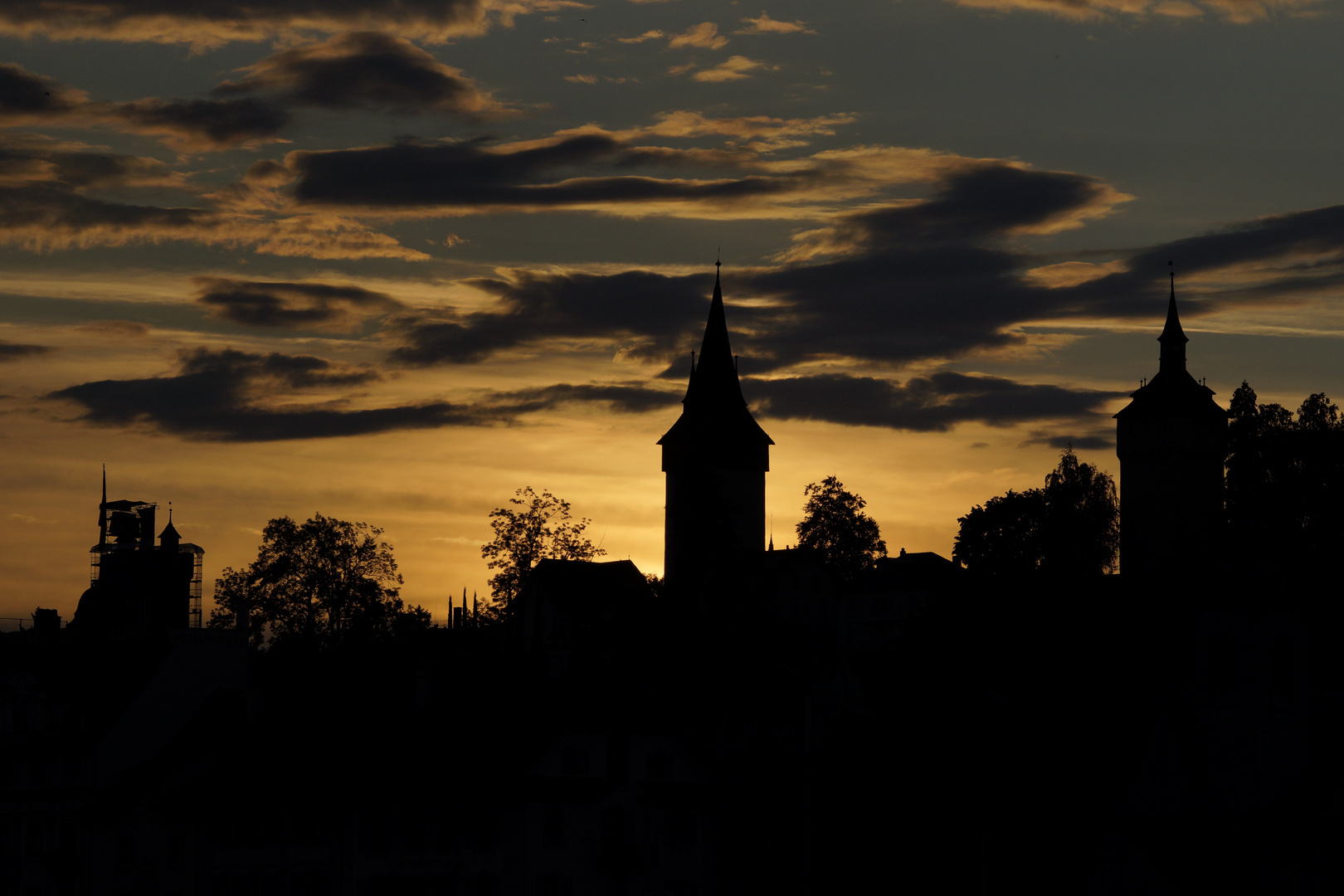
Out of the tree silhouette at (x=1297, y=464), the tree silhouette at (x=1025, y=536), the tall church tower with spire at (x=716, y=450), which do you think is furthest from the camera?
the tall church tower with spire at (x=716, y=450)

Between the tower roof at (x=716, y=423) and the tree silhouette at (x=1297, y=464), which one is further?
the tower roof at (x=716, y=423)

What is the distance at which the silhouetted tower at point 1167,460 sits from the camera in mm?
124875

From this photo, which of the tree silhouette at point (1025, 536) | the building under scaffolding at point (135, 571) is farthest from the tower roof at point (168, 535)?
the tree silhouette at point (1025, 536)

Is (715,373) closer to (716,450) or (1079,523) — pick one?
(716,450)

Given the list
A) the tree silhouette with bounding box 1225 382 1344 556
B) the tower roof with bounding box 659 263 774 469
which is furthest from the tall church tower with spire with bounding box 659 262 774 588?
the tree silhouette with bounding box 1225 382 1344 556

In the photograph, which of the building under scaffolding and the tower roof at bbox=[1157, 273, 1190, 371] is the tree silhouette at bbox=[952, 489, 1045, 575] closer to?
the tower roof at bbox=[1157, 273, 1190, 371]

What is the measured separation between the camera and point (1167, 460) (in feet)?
421

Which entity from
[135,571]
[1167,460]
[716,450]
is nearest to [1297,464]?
[1167,460]

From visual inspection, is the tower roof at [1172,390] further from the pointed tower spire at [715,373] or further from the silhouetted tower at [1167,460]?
the pointed tower spire at [715,373]

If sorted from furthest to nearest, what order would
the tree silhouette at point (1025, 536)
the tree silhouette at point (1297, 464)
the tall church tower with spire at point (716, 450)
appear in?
the tall church tower with spire at point (716, 450) → the tree silhouette at point (1025, 536) → the tree silhouette at point (1297, 464)

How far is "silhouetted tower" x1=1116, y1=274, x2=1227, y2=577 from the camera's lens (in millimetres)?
124875

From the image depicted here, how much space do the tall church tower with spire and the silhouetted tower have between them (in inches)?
1118

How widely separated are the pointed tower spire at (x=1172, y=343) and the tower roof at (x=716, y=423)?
31708 millimetres

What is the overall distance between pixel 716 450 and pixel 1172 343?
115 feet
